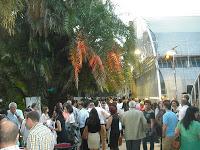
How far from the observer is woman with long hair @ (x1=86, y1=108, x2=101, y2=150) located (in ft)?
46.4

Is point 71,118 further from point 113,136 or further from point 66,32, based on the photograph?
point 66,32

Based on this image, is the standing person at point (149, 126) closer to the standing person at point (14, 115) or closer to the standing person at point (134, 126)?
the standing person at point (134, 126)

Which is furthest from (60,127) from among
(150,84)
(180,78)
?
(150,84)

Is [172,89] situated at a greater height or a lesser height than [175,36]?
lesser

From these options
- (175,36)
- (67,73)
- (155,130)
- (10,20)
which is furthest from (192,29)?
(10,20)

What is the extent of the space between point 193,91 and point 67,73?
323 inches

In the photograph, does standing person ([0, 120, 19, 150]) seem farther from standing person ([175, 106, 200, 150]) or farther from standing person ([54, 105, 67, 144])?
standing person ([54, 105, 67, 144])

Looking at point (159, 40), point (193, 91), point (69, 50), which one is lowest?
point (193, 91)

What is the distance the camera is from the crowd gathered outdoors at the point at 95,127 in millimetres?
7403

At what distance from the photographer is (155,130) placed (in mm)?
15828

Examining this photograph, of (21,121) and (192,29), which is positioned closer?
(21,121)

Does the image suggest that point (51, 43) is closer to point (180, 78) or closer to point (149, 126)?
point (149, 126)

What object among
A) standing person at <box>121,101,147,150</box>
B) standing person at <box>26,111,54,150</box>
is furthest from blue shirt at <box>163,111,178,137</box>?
standing person at <box>26,111,54,150</box>

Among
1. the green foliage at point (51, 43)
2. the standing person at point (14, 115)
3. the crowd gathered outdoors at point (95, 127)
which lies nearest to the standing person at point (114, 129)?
the crowd gathered outdoors at point (95, 127)
